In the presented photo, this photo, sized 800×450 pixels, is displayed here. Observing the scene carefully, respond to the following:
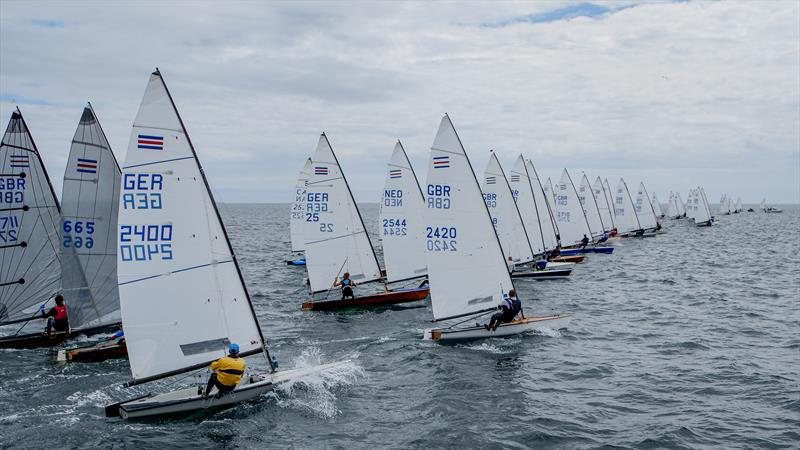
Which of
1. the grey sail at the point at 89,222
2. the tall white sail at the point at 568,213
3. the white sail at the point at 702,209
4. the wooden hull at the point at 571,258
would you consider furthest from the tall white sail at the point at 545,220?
the white sail at the point at 702,209

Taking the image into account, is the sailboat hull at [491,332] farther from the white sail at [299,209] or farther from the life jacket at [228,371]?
the white sail at [299,209]

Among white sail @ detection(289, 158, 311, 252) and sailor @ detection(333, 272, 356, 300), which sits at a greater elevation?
white sail @ detection(289, 158, 311, 252)

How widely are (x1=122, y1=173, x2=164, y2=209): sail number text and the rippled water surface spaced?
5.22 m

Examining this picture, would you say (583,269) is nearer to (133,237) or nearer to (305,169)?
(305,169)

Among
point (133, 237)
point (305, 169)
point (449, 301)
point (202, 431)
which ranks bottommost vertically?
point (202, 431)

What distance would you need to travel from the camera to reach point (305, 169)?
40500mm

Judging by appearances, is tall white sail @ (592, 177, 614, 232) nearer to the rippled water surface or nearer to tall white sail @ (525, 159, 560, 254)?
tall white sail @ (525, 159, 560, 254)

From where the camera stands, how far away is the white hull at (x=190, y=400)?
14492 mm

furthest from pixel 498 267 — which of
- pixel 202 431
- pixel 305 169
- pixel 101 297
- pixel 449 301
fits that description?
pixel 305 169

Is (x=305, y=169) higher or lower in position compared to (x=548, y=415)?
higher

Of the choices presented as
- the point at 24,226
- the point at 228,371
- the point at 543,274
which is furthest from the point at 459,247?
the point at 543,274

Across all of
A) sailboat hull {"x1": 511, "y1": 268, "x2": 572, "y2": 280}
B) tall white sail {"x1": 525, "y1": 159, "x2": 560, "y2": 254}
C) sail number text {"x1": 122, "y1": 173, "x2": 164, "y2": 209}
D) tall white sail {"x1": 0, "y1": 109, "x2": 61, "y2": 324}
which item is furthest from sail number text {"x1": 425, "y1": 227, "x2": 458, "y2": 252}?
tall white sail {"x1": 525, "y1": 159, "x2": 560, "y2": 254}

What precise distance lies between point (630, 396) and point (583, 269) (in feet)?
91.8

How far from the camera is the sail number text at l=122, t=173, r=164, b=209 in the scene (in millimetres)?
14148
